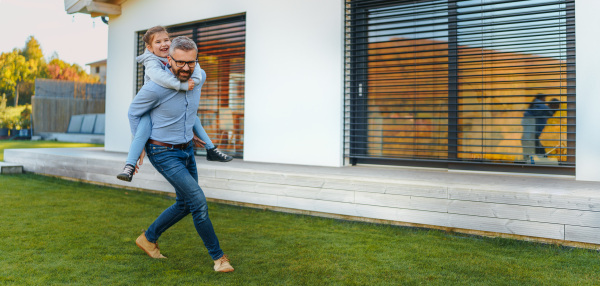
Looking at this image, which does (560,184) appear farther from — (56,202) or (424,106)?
(56,202)

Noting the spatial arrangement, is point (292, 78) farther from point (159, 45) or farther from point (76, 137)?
point (76, 137)

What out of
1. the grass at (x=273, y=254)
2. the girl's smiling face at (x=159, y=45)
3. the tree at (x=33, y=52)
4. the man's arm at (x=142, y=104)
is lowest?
the grass at (x=273, y=254)

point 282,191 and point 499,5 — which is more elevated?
point 499,5

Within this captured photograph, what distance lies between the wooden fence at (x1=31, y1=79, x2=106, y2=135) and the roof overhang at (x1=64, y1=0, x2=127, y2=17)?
519 inches

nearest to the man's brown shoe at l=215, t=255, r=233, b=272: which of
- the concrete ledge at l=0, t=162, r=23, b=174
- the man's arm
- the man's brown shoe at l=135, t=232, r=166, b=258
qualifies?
the man's brown shoe at l=135, t=232, r=166, b=258

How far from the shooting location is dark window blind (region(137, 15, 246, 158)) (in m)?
7.11

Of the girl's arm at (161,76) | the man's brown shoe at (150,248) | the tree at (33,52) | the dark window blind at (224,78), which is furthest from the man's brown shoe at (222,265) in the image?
the tree at (33,52)

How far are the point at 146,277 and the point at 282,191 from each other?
7.52 feet

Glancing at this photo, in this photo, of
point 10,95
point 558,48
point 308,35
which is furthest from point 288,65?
point 10,95

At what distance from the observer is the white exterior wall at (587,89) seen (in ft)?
14.1

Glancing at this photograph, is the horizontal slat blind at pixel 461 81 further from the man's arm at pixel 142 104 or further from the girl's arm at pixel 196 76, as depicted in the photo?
the man's arm at pixel 142 104

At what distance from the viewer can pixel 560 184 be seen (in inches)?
156

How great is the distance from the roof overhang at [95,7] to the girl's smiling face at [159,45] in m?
6.34

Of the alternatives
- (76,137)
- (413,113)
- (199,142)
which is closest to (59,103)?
(76,137)
